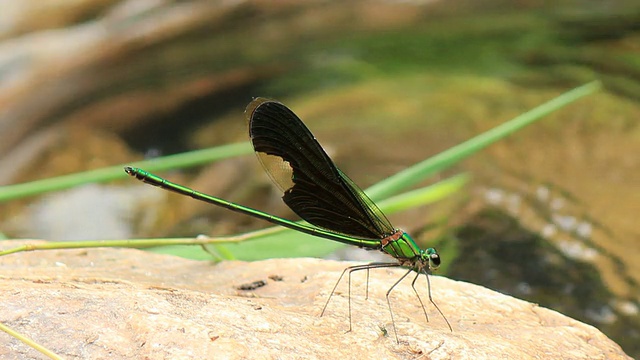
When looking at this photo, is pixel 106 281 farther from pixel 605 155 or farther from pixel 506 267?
pixel 605 155

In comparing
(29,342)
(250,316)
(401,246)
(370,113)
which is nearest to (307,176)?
(401,246)

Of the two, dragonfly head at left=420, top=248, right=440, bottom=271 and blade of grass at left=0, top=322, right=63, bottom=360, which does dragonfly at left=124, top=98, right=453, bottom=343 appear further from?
blade of grass at left=0, top=322, right=63, bottom=360

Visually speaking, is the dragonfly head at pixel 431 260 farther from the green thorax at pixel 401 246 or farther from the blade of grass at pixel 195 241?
the blade of grass at pixel 195 241

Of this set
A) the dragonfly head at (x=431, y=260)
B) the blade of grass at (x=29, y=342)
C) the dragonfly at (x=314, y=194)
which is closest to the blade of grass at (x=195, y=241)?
the dragonfly at (x=314, y=194)

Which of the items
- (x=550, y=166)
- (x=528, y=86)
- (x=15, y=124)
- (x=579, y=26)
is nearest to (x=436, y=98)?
(x=528, y=86)

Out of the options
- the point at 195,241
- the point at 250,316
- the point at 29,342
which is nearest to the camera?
the point at 29,342

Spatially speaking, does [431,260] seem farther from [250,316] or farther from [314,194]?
[250,316]
